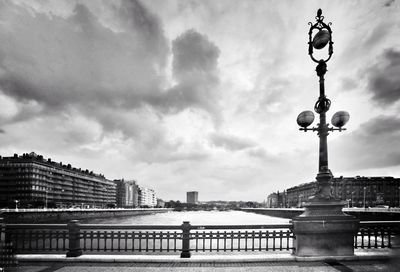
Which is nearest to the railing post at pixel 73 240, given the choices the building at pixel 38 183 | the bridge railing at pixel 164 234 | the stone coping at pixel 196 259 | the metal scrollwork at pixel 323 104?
the bridge railing at pixel 164 234

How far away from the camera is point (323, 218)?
9797mm

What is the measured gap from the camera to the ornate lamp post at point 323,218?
973cm

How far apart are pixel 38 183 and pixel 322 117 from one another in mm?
122815

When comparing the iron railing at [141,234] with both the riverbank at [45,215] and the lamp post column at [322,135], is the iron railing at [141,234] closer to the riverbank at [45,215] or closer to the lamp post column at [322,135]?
the lamp post column at [322,135]

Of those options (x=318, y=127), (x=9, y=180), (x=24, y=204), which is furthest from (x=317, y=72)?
(x=9, y=180)

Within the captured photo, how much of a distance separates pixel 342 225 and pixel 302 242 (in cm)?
148

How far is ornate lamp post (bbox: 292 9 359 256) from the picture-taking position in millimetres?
9734

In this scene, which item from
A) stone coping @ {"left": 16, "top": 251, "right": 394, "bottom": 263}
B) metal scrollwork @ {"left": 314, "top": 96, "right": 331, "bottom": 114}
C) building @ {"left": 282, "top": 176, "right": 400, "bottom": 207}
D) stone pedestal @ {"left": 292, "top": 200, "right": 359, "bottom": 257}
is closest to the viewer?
stone coping @ {"left": 16, "top": 251, "right": 394, "bottom": 263}

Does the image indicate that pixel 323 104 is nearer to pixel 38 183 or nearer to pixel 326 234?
pixel 326 234

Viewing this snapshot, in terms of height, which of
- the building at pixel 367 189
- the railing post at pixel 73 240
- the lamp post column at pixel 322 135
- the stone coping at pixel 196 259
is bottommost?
the building at pixel 367 189

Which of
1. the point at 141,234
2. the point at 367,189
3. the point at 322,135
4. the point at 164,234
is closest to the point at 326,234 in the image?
the point at 322,135

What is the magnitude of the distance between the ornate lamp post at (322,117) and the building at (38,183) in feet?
347

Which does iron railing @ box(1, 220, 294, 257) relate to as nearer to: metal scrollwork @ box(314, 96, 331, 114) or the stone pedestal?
the stone pedestal

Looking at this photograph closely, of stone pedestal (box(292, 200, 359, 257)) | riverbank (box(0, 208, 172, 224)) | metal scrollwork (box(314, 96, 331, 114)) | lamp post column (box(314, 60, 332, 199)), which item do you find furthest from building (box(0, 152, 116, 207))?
metal scrollwork (box(314, 96, 331, 114))
